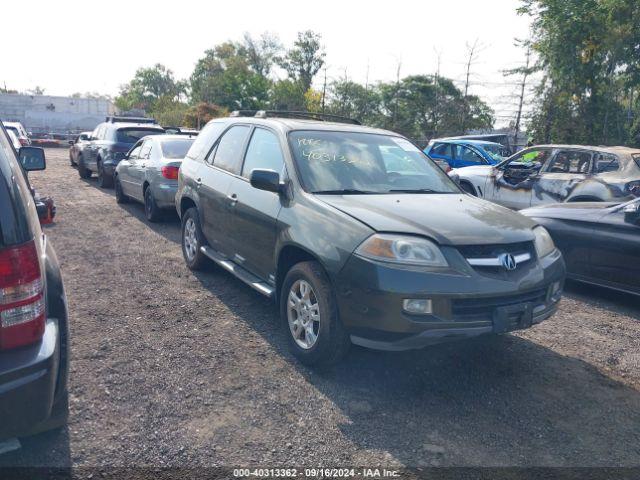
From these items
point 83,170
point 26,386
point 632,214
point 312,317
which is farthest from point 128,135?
point 26,386

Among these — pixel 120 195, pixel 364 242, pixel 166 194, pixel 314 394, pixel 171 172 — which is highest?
pixel 364 242

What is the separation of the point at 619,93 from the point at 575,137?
2391mm

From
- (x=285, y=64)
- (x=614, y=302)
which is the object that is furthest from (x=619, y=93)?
(x=285, y=64)

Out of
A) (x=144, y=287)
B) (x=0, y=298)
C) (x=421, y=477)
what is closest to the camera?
(x=0, y=298)

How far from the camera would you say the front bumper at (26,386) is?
87.6 inches

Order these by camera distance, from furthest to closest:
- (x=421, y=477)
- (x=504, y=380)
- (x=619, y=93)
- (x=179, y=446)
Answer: (x=619, y=93)
(x=504, y=380)
(x=179, y=446)
(x=421, y=477)

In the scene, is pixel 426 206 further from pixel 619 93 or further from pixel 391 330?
pixel 619 93

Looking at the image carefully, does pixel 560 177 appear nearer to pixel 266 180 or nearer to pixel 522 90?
pixel 266 180

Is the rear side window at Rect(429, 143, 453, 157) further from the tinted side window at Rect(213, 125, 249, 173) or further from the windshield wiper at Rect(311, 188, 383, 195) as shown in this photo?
the windshield wiper at Rect(311, 188, 383, 195)

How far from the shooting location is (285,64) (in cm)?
4719

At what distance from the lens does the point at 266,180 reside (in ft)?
13.5

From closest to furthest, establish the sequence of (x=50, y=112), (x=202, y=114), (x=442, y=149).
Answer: (x=442, y=149)
(x=202, y=114)
(x=50, y=112)

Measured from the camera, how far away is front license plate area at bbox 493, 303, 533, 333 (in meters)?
3.43

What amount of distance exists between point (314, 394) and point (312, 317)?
0.54m
